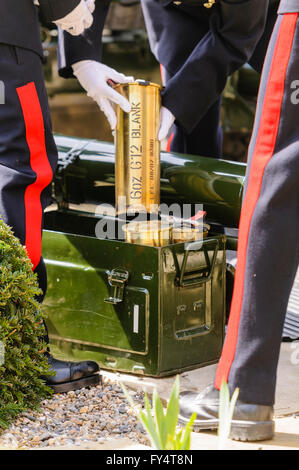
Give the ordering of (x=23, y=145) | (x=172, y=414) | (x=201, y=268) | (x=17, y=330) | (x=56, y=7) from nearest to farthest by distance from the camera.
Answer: (x=172, y=414) → (x=17, y=330) → (x=23, y=145) → (x=56, y=7) → (x=201, y=268)

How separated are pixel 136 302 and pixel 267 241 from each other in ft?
2.18

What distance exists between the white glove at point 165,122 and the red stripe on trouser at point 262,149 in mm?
763

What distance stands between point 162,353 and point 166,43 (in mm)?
1291

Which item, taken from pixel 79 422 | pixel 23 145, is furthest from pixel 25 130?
pixel 79 422

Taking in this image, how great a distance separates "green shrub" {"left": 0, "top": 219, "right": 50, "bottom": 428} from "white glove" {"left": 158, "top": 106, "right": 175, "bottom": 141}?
28.4 inches

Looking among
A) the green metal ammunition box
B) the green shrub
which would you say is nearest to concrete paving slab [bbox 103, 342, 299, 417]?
the green metal ammunition box

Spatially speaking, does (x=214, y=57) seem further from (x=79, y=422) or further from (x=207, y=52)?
(x=79, y=422)

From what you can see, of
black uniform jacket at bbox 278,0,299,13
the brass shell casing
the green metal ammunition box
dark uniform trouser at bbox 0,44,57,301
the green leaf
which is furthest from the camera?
the brass shell casing

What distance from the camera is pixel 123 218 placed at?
2.36 metres

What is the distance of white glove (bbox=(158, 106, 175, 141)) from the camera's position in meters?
2.33

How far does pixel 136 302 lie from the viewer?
2125 mm

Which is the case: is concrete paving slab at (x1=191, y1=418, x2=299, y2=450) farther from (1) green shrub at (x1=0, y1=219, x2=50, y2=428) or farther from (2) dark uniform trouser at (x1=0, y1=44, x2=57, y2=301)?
(2) dark uniform trouser at (x1=0, y1=44, x2=57, y2=301)

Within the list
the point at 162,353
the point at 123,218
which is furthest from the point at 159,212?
the point at 162,353

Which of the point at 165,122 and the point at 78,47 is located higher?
the point at 78,47
